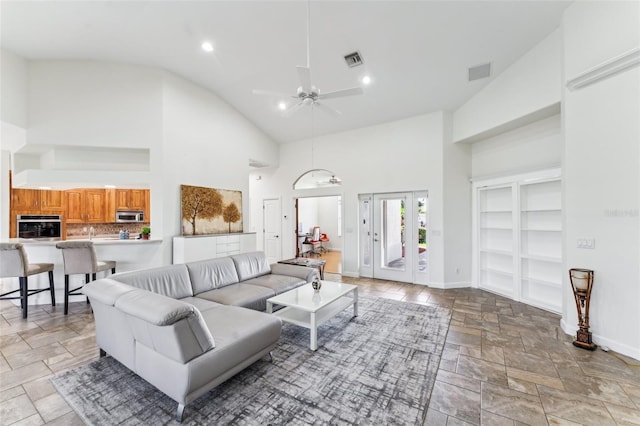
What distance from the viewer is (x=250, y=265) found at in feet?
14.1

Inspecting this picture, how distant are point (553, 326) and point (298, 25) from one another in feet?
17.2

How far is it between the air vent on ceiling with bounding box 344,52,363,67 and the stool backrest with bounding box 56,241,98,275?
4675 mm

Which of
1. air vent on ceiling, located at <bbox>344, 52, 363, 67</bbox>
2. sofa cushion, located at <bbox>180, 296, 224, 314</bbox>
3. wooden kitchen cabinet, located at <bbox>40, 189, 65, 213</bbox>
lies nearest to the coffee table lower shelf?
sofa cushion, located at <bbox>180, 296, 224, 314</bbox>

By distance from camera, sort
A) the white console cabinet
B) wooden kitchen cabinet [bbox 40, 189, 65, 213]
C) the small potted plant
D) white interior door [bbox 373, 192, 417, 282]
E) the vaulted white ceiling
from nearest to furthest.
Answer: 1. the vaulted white ceiling
2. the white console cabinet
3. the small potted plant
4. white interior door [bbox 373, 192, 417, 282]
5. wooden kitchen cabinet [bbox 40, 189, 65, 213]

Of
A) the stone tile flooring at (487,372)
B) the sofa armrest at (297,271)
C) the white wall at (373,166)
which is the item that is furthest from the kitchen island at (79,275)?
the white wall at (373,166)

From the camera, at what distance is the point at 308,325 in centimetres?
286

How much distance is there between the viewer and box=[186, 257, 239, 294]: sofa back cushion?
11.5ft

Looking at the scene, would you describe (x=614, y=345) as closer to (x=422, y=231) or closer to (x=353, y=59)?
(x=422, y=231)

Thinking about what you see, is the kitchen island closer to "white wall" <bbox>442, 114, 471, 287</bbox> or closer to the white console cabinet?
the white console cabinet

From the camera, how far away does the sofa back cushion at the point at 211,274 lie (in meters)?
3.51

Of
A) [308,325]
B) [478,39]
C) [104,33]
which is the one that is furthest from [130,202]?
[478,39]

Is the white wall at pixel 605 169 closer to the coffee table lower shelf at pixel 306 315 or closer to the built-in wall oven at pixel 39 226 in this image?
the coffee table lower shelf at pixel 306 315

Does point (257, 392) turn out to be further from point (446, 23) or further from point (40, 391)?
point (446, 23)

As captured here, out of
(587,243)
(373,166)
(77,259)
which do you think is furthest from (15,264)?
(587,243)
